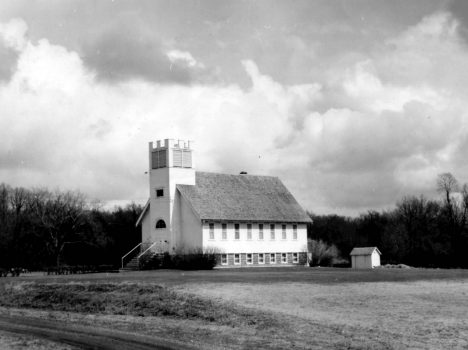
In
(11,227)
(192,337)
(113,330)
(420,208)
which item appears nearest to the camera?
(192,337)

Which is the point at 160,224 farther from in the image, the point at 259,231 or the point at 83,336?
the point at 83,336

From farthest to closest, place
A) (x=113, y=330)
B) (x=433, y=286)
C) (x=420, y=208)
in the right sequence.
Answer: (x=420, y=208) → (x=433, y=286) → (x=113, y=330)

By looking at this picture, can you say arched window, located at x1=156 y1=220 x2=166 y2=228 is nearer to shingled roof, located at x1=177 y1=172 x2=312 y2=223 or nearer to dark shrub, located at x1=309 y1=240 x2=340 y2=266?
shingled roof, located at x1=177 y1=172 x2=312 y2=223

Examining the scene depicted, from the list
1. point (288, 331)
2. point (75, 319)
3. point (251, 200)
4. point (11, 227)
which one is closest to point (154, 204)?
point (251, 200)

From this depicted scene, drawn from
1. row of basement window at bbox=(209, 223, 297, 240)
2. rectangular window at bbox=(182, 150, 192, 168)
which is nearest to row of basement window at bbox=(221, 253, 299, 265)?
row of basement window at bbox=(209, 223, 297, 240)

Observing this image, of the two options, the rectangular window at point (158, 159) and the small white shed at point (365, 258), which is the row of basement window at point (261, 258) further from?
the rectangular window at point (158, 159)

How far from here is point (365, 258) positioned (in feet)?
212

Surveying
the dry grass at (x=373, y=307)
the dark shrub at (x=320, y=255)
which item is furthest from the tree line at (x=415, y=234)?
the dry grass at (x=373, y=307)

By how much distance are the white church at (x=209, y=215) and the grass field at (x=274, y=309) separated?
2769 centimetres

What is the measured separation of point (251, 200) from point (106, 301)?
133 ft

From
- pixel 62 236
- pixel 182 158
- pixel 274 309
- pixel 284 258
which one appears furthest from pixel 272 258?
pixel 274 309

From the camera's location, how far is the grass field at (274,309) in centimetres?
1802

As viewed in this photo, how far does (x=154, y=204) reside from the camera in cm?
6488

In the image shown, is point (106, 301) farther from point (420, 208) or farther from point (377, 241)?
point (377, 241)
